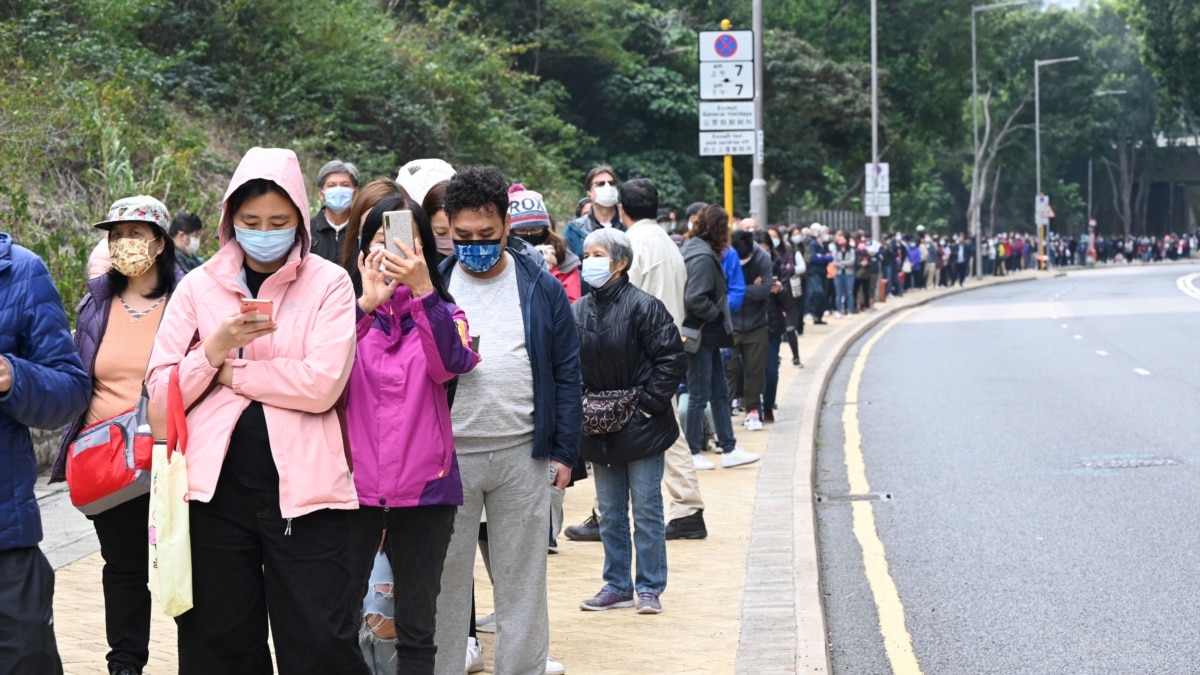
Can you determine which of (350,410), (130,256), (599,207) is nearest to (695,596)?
(599,207)

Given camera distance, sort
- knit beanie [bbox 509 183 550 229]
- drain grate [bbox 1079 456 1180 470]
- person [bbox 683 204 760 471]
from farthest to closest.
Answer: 1. drain grate [bbox 1079 456 1180 470]
2. person [bbox 683 204 760 471]
3. knit beanie [bbox 509 183 550 229]

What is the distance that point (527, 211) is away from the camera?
770cm

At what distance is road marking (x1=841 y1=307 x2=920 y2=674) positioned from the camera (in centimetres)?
698

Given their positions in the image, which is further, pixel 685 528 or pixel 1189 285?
pixel 1189 285

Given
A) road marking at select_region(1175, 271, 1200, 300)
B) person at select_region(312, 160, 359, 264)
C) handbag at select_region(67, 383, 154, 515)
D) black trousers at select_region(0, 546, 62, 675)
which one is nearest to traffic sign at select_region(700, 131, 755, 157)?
person at select_region(312, 160, 359, 264)

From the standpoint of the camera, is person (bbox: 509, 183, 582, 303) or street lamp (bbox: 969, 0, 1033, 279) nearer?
person (bbox: 509, 183, 582, 303)

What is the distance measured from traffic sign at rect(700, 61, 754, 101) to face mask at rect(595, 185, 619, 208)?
638cm

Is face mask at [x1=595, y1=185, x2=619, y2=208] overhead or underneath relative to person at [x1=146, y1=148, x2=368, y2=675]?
overhead

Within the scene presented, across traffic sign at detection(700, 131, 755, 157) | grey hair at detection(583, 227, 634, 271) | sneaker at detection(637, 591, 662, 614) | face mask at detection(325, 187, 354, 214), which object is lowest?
sneaker at detection(637, 591, 662, 614)

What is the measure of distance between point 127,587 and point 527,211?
270 cm

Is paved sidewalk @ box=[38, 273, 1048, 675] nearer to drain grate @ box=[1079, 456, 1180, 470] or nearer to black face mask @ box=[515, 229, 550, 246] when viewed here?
black face mask @ box=[515, 229, 550, 246]

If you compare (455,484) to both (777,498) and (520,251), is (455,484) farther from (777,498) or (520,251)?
(777,498)

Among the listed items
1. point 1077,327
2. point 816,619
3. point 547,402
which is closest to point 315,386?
point 547,402

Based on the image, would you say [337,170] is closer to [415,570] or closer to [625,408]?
[625,408]
